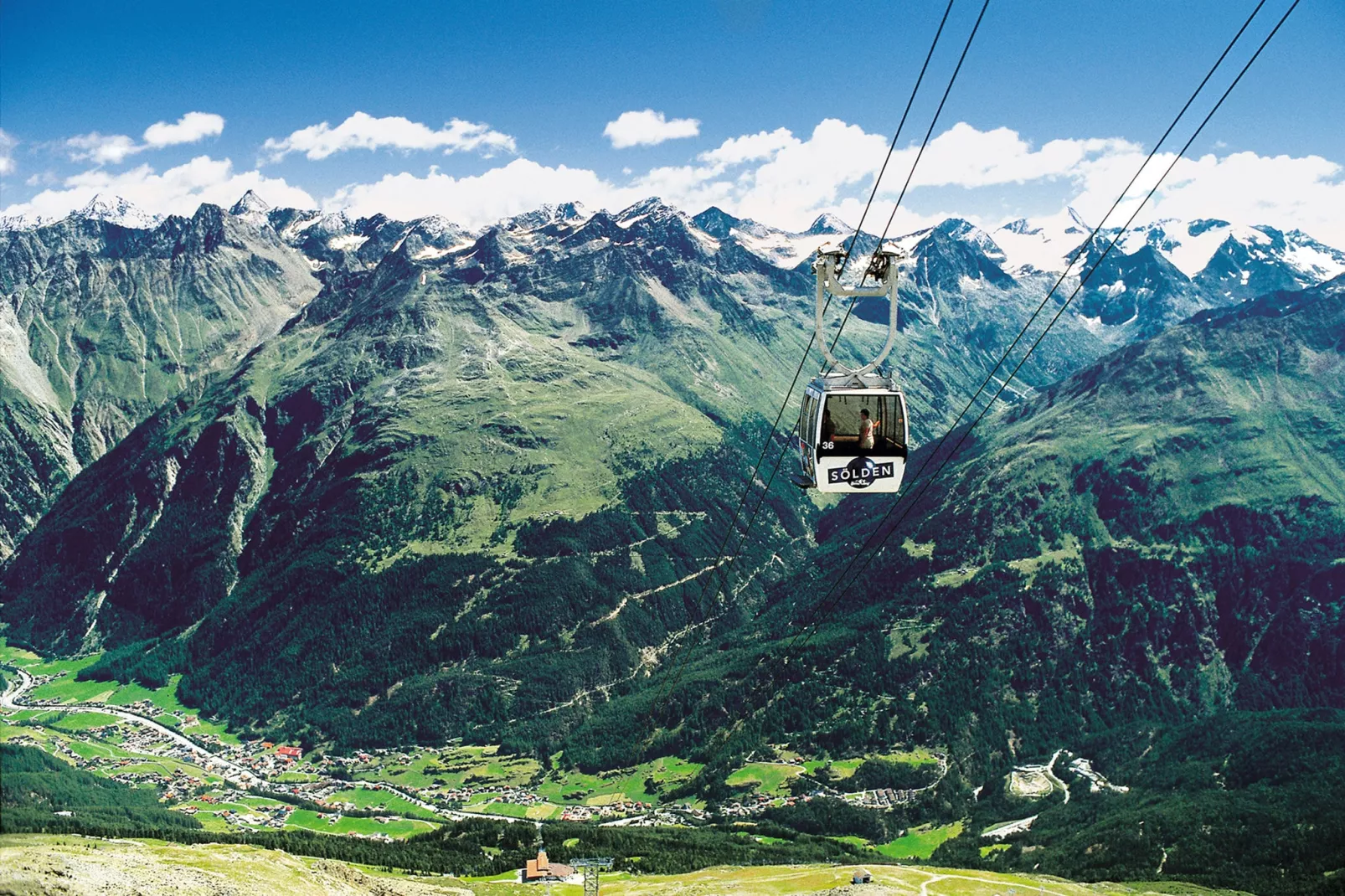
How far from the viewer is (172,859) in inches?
5010

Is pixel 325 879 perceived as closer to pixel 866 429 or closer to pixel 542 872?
pixel 542 872

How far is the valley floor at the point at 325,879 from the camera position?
98.8 meters

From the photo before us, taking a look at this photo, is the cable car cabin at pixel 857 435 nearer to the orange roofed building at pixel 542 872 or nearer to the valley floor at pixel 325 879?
the valley floor at pixel 325 879

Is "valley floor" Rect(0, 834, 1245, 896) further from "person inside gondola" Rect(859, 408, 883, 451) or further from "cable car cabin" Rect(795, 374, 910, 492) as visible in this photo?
"person inside gondola" Rect(859, 408, 883, 451)

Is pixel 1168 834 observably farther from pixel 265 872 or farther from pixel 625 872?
pixel 265 872

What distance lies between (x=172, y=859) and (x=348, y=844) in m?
65.7

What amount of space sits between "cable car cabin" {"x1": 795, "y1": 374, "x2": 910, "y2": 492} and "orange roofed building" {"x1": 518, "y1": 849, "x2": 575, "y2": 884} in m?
127

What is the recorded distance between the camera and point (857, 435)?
52875 millimetres

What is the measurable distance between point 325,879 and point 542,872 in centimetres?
4320

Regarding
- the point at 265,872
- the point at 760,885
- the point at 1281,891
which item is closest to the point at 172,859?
the point at 265,872

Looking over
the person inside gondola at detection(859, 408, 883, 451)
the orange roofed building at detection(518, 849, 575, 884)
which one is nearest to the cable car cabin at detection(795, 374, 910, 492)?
the person inside gondola at detection(859, 408, 883, 451)

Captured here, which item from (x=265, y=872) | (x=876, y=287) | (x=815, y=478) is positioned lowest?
(x=265, y=872)

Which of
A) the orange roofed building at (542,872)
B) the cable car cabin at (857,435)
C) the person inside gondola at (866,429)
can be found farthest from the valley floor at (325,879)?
the person inside gondola at (866,429)

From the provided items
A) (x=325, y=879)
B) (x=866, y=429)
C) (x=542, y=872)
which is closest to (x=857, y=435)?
(x=866, y=429)
